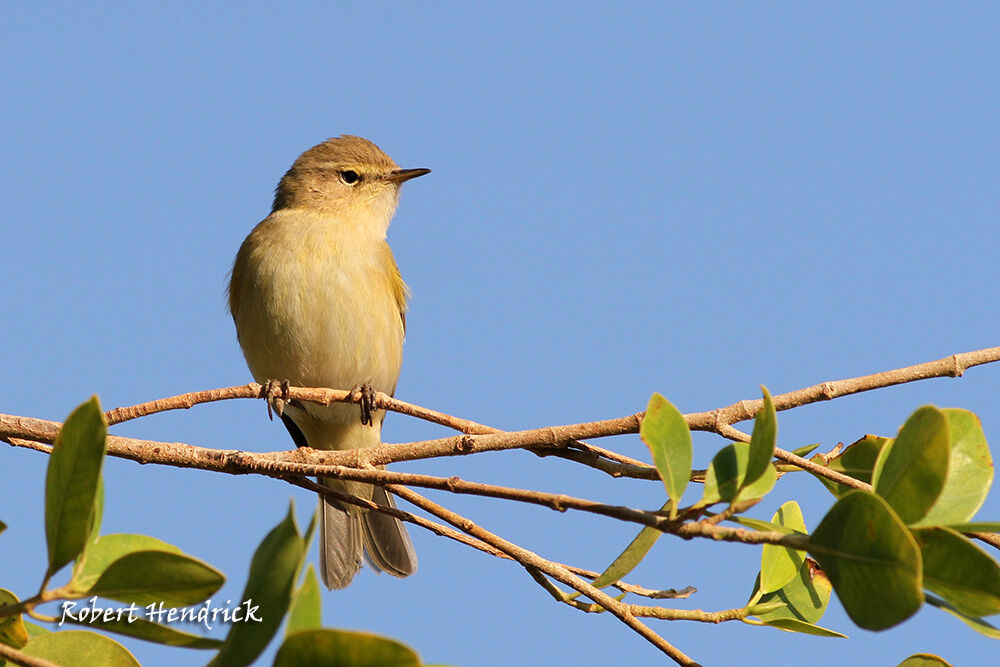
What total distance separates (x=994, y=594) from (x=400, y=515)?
4.00ft

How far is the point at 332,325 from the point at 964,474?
4.15m

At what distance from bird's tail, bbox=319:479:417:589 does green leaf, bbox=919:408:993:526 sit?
3.32 meters

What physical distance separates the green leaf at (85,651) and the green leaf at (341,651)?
2.19ft

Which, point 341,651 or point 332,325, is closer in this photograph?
point 341,651

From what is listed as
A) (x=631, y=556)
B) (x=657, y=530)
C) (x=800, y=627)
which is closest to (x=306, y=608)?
(x=657, y=530)

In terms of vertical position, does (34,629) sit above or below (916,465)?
below

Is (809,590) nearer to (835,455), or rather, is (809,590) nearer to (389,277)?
(835,455)

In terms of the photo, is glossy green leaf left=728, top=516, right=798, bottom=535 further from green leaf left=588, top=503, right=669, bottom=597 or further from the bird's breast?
the bird's breast

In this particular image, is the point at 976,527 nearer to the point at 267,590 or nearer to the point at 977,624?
the point at 977,624

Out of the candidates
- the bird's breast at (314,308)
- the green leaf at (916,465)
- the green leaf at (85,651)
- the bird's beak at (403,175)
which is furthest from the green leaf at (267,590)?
the bird's beak at (403,175)

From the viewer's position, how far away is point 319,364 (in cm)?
555

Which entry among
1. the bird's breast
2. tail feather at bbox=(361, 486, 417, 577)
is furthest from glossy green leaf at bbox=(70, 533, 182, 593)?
the bird's breast

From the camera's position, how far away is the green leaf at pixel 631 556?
203 cm

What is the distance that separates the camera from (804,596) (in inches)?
91.7
